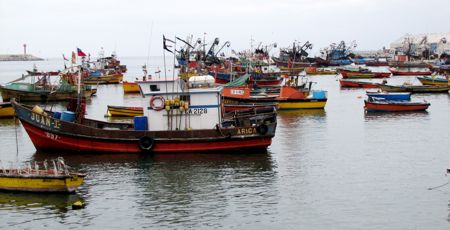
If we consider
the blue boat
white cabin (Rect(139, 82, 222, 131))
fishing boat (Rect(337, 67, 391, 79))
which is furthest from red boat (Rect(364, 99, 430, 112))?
fishing boat (Rect(337, 67, 391, 79))

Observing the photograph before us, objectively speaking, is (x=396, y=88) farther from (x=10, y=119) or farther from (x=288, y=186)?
(x=288, y=186)

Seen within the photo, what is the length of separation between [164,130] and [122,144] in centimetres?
208

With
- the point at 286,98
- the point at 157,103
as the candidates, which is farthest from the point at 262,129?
the point at 286,98

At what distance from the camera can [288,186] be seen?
79.6 feet

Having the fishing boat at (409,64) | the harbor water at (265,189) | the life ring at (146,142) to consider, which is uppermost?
the fishing boat at (409,64)

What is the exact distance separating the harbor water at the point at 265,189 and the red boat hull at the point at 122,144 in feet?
1.39

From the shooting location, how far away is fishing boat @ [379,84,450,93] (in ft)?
216

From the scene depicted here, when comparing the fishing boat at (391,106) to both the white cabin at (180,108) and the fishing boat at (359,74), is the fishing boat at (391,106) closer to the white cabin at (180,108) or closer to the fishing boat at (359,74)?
the white cabin at (180,108)

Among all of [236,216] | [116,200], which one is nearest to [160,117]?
[116,200]

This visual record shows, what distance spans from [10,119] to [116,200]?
27.6 meters

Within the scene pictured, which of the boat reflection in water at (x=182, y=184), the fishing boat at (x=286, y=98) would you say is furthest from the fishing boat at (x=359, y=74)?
the boat reflection in water at (x=182, y=184)

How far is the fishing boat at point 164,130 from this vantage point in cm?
2981

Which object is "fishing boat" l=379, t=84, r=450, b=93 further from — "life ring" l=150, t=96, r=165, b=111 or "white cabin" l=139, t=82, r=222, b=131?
"life ring" l=150, t=96, r=165, b=111

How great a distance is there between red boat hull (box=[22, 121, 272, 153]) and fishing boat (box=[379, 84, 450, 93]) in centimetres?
3838
